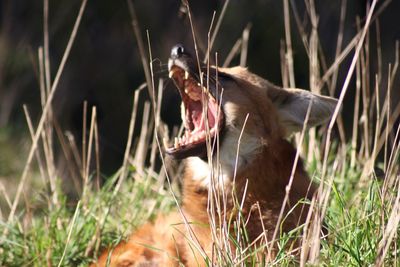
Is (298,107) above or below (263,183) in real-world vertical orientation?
above

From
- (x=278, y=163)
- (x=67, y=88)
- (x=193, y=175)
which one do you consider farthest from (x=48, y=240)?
(x=67, y=88)

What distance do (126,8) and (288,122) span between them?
23.1 feet

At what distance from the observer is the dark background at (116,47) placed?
35.6 feet

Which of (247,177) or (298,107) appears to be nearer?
(247,177)

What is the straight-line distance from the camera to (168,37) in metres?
12.0

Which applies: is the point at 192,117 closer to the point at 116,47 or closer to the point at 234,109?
the point at 234,109

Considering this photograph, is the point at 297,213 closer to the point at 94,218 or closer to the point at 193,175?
the point at 193,175

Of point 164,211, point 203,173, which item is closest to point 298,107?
point 203,173

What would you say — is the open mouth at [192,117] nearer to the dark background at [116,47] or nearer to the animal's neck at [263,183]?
the animal's neck at [263,183]

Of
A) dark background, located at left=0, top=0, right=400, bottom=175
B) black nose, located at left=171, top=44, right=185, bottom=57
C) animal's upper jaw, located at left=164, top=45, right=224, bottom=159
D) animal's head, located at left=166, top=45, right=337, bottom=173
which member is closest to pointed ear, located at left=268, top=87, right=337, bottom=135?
animal's head, located at left=166, top=45, right=337, bottom=173

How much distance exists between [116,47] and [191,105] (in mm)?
7355

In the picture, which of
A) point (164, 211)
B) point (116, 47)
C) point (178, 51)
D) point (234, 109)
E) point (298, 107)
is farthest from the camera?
point (116, 47)

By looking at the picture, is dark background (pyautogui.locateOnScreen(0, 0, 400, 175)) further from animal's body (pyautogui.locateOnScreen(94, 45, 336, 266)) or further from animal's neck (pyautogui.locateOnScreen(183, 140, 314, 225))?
animal's neck (pyautogui.locateOnScreen(183, 140, 314, 225))

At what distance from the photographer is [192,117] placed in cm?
508
